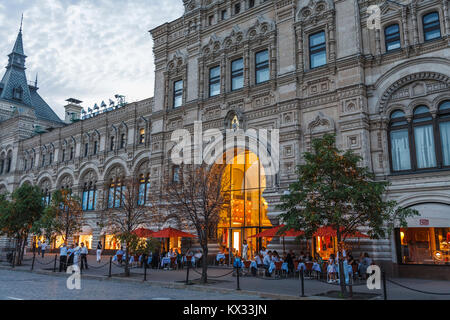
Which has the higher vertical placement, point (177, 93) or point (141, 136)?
point (177, 93)

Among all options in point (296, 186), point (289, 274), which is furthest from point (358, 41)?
point (289, 274)

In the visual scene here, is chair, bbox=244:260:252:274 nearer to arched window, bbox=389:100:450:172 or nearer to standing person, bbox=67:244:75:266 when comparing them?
arched window, bbox=389:100:450:172

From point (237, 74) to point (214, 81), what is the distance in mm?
2233

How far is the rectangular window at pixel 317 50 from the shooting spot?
25453 millimetres

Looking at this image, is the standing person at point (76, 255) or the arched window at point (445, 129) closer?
the arched window at point (445, 129)

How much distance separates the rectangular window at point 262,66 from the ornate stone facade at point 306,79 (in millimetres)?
377

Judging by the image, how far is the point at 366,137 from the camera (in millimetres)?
22031

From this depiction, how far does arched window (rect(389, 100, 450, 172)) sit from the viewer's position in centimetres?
2014

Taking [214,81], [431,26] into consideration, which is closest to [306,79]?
[431,26]

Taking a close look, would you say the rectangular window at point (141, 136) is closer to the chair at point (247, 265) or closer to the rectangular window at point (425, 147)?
the chair at point (247, 265)

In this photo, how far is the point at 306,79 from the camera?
83.0 feet

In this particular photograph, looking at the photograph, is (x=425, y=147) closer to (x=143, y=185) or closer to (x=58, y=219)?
(x=58, y=219)

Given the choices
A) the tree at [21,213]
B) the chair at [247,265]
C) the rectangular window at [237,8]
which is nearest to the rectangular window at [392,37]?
the rectangular window at [237,8]

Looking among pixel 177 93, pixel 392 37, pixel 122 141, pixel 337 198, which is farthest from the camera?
pixel 122 141
